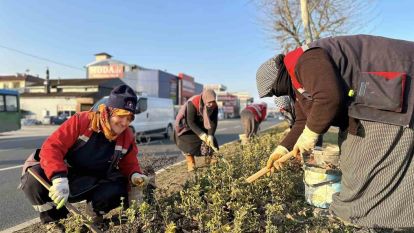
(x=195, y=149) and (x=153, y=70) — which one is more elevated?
(x=153, y=70)

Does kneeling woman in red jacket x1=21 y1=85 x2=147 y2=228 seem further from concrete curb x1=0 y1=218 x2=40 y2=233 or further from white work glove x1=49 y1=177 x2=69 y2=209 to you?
concrete curb x1=0 y1=218 x2=40 y2=233

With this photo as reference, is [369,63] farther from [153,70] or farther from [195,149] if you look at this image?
[153,70]

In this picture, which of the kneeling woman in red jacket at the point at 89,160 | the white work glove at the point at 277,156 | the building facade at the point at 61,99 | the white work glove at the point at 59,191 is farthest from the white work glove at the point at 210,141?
the building facade at the point at 61,99

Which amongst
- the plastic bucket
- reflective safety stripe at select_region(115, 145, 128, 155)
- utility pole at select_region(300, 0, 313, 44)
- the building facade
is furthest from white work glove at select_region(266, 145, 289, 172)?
the building facade

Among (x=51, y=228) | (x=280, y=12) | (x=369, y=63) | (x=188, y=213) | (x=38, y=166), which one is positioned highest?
(x=280, y=12)

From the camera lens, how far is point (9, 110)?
1592cm

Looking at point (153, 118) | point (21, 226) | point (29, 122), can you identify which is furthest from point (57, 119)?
point (21, 226)

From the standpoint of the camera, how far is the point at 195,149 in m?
5.93

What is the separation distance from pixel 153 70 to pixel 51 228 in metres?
47.7

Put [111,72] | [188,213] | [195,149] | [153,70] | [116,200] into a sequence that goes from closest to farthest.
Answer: [188,213], [116,200], [195,149], [153,70], [111,72]

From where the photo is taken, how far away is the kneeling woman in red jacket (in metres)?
2.93

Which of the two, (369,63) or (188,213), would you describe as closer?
(369,63)

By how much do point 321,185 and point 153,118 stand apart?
39.5ft

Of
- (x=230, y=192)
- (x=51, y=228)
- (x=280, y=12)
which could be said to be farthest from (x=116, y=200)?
(x=280, y=12)
